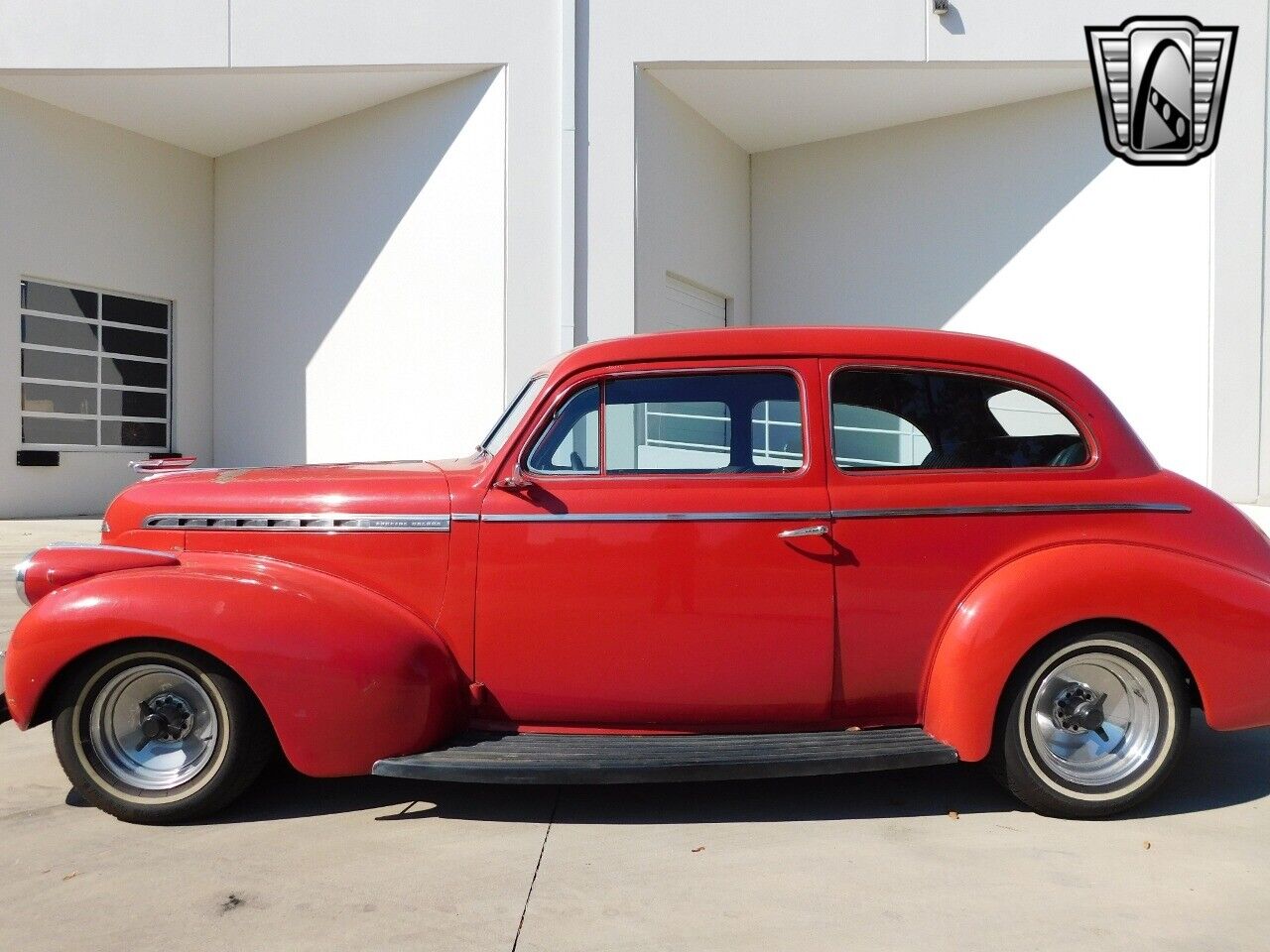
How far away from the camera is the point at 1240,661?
11.2 ft

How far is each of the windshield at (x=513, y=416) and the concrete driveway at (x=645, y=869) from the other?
134 centimetres

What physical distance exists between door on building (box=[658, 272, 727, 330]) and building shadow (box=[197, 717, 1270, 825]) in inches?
340

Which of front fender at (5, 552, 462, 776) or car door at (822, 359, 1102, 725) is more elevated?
car door at (822, 359, 1102, 725)

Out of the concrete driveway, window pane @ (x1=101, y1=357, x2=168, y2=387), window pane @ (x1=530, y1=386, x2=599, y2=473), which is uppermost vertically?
window pane @ (x1=101, y1=357, x2=168, y2=387)

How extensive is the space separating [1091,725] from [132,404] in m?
14.2

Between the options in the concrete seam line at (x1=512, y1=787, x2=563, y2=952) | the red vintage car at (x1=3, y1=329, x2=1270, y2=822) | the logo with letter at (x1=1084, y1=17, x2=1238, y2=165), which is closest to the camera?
the concrete seam line at (x1=512, y1=787, x2=563, y2=952)

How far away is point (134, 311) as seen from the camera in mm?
14164

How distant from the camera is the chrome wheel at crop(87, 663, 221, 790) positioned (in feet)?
11.0

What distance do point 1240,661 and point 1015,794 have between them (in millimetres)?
906

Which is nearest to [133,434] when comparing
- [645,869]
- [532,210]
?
→ [532,210]

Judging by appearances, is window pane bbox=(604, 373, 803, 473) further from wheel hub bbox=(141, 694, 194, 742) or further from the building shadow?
wheel hub bbox=(141, 694, 194, 742)

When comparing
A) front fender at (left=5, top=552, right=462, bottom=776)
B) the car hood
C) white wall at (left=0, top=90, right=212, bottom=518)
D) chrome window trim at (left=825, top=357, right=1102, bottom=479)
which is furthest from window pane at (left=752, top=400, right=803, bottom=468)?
white wall at (left=0, top=90, right=212, bottom=518)

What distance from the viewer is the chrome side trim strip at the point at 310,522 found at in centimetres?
349

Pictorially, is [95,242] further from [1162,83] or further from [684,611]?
[1162,83]
